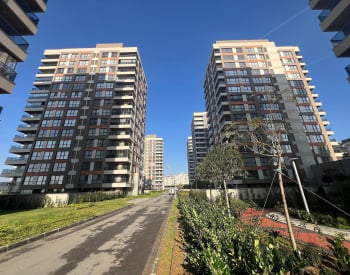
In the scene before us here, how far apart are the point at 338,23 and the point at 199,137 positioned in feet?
329

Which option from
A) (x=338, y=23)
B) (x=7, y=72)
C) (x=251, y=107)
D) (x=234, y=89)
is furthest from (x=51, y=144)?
(x=338, y=23)

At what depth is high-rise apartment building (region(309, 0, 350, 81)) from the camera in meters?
17.5

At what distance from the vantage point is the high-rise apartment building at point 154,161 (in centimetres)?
16262

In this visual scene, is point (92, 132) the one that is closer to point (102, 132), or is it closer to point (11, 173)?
point (102, 132)

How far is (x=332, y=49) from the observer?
62.5 feet

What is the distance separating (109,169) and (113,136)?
1016 cm

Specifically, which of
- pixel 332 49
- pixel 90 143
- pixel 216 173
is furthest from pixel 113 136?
pixel 332 49

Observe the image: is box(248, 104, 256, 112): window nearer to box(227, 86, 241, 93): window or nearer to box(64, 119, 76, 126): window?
box(227, 86, 241, 93): window

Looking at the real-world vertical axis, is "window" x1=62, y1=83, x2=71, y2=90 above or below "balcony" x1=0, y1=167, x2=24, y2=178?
above

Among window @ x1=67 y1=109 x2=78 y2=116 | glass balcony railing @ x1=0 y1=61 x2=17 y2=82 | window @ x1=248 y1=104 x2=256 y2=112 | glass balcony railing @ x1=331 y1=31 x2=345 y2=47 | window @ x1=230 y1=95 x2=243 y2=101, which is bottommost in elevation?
glass balcony railing @ x1=0 y1=61 x2=17 y2=82

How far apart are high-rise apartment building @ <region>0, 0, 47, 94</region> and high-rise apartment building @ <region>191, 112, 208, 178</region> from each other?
95913 millimetres

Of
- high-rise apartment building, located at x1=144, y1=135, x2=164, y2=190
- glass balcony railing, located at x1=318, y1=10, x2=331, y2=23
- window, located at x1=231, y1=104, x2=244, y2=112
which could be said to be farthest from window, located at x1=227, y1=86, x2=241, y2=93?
high-rise apartment building, located at x1=144, y1=135, x2=164, y2=190

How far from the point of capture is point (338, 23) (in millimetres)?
19250

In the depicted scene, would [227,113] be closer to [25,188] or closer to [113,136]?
[113,136]
